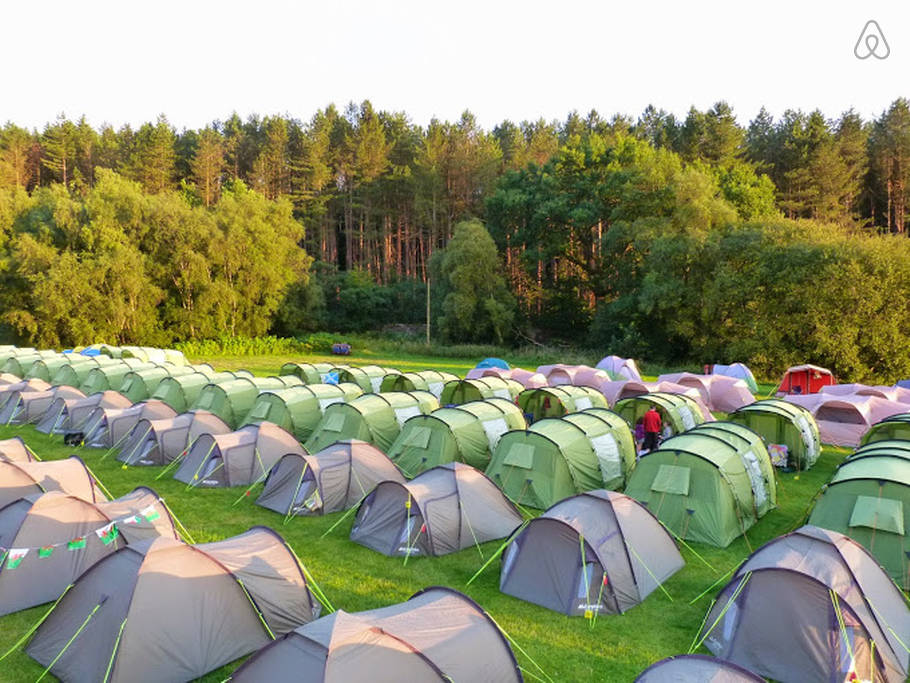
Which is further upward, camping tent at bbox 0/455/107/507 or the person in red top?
camping tent at bbox 0/455/107/507

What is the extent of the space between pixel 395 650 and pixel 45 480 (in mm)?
9316

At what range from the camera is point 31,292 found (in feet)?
155

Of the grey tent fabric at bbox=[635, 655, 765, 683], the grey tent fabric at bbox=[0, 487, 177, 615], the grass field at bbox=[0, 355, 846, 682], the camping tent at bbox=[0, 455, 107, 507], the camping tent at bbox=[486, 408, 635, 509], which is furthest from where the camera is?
the camping tent at bbox=[486, 408, 635, 509]

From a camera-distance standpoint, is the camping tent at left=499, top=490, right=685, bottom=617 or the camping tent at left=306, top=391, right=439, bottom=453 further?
the camping tent at left=306, top=391, right=439, bottom=453

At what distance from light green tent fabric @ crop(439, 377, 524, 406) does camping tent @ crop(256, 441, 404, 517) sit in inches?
373

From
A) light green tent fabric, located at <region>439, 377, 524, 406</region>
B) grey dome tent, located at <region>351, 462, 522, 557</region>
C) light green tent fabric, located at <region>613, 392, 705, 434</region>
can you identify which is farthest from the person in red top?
light green tent fabric, located at <region>439, 377, 524, 406</region>

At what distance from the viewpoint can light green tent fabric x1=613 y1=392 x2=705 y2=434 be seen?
18.7 m

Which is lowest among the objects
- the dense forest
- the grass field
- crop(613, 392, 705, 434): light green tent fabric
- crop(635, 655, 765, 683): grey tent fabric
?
the grass field

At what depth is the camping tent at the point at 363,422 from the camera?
1747 centimetres

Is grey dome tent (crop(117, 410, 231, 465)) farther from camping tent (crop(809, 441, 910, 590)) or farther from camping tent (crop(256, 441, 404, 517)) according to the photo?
camping tent (crop(809, 441, 910, 590))

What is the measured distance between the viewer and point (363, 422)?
1744 cm

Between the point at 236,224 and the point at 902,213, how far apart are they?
56.1 m

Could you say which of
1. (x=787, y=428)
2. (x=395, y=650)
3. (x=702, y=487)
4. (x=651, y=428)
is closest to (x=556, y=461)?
(x=702, y=487)

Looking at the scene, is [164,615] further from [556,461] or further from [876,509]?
[876,509]
